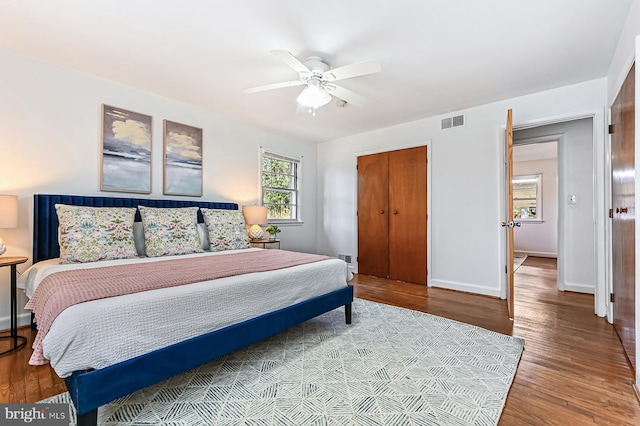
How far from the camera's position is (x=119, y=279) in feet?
5.77

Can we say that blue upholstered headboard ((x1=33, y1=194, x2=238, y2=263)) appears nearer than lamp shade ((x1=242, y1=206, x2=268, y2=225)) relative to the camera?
Yes

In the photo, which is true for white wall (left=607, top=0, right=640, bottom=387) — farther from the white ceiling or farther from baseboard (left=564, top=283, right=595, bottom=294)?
baseboard (left=564, top=283, right=595, bottom=294)

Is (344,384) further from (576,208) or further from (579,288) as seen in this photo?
(576,208)

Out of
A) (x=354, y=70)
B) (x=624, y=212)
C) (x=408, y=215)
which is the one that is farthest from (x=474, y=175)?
(x=354, y=70)

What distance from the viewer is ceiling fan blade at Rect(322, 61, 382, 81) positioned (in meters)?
2.24

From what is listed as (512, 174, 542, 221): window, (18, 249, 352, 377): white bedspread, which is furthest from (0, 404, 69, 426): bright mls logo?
(512, 174, 542, 221): window

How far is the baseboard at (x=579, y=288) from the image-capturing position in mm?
3898

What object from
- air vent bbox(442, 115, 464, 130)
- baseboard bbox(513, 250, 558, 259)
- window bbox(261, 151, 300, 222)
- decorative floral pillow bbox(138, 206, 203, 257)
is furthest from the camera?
baseboard bbox(513, 250, 558, 259)

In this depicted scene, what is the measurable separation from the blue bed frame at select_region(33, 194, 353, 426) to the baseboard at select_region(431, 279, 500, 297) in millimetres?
2066

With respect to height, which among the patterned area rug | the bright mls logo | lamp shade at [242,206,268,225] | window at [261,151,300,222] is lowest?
the patterned area rug

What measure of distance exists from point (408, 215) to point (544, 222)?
16.4 ft

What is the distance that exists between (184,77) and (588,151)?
Answer: 5147 millimetres

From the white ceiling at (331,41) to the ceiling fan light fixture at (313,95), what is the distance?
25cm

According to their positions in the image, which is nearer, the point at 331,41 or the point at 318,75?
the point at 331,41
